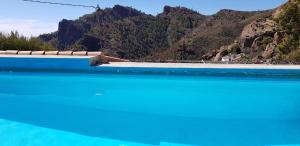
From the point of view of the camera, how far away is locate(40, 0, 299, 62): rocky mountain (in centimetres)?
4062

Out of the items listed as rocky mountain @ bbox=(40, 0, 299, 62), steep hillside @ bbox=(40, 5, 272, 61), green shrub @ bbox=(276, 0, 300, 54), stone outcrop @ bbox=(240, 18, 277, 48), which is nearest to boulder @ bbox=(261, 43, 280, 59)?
green shrub @ bbox=(276, 0, 300, 54)

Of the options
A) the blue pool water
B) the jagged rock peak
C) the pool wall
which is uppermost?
the jagged rock peak

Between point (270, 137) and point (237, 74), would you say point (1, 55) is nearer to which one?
point (237, 74)

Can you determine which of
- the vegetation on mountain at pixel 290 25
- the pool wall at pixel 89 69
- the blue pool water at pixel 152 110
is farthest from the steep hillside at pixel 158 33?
the blue pool water at pixel 152 110

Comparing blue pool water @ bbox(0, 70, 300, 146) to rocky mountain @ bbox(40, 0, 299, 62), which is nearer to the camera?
blue pool water @ bbox(0, 70, 300, 146)

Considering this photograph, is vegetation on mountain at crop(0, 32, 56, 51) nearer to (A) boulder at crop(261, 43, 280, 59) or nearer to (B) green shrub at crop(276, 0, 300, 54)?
(B) green shrub at crop(276, 0, 300, 54)

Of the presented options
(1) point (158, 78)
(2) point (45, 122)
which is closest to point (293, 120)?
(1) point (158, 78)

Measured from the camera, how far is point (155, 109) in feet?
14.9

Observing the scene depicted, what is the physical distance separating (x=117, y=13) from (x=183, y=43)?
1255 inches

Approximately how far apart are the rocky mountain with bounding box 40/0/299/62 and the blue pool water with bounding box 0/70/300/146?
1170 inches

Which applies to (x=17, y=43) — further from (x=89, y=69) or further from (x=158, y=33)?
(x=158, y=33)

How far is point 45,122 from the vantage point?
4406 millimetres

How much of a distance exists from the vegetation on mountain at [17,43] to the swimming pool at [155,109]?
90.3 inches

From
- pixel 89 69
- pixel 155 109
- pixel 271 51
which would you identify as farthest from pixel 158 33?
pixel 155 109
